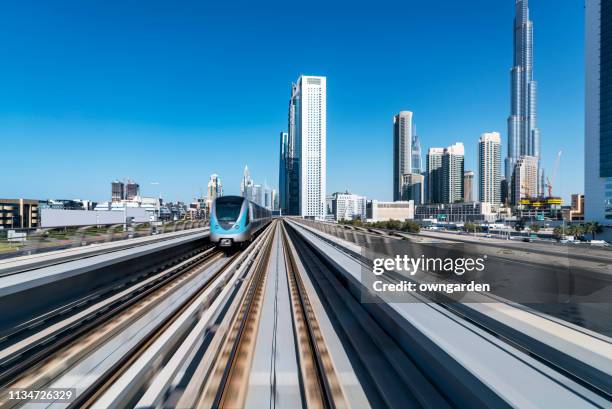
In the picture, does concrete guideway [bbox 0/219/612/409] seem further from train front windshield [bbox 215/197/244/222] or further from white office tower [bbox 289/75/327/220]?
white office tower [bbox 289/75/327/220]

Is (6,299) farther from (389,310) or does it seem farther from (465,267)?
(465,267)

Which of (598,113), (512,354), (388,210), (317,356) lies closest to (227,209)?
(317,356)

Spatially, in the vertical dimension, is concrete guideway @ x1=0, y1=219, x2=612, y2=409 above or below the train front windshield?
below

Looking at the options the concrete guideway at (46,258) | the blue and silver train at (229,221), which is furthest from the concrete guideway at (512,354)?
the blue and silver train at (229,221)

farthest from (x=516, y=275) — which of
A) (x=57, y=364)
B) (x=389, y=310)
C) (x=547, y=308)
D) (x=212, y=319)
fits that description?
(x=57, y=364)

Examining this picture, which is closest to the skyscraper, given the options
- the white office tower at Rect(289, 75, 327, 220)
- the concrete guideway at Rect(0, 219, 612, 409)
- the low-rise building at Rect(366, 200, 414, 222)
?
the white office tower at Rect(289, 75, 327, 220)

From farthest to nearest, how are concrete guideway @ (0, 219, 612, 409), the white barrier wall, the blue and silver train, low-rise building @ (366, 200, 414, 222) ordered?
low-rise building @ (366, 200, 414, 222) → the blue and silver train → the white barrier wall → concrete guideway @ (0, 219, 612, 409)
